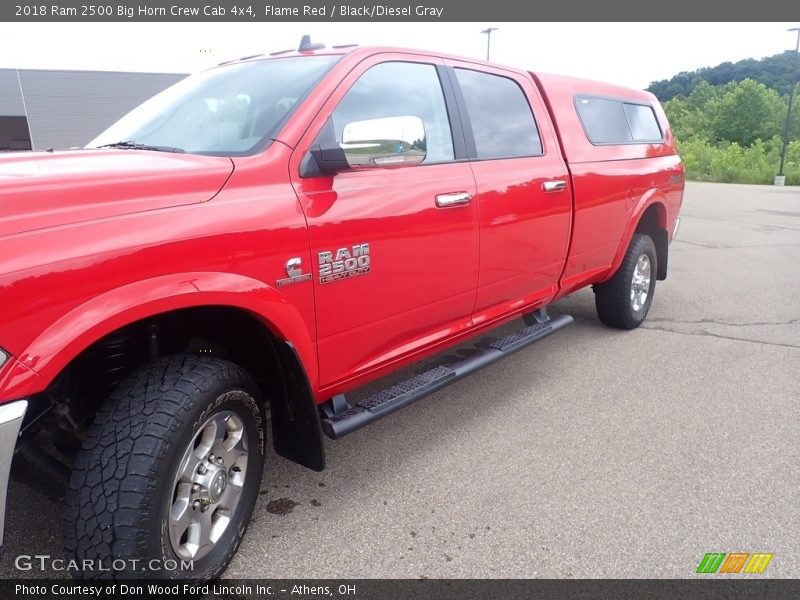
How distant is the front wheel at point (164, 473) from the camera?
1786mm

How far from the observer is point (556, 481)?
2.88m

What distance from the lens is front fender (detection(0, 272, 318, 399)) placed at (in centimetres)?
157

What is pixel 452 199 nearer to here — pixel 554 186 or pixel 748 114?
pixel 554 186

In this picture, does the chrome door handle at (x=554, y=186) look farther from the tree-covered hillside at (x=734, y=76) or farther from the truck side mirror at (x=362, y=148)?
the tree-covered hillside at (x=734, y=76)

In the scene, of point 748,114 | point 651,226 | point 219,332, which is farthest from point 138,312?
point 748,114

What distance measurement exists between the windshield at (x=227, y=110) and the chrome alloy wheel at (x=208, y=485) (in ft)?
3.44

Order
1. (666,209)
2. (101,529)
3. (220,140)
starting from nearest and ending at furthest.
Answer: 1. (101,529)
2. (220,140)
3. (666,209)

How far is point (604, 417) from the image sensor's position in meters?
3.56

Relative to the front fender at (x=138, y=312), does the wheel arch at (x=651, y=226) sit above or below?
below

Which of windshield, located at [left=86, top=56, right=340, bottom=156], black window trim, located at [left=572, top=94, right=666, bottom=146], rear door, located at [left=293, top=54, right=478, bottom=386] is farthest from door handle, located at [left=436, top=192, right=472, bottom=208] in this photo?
black window trim, located at [left=572, top=94, right=666, bottom=146]

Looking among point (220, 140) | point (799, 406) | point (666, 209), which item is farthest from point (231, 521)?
point (666, 209)

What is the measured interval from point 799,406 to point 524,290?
5.97 ft

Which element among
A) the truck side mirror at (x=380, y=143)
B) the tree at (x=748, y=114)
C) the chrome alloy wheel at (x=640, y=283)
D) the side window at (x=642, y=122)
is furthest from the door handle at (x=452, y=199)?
the tree at (x=748, y=114)

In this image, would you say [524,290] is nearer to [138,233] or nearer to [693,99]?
[138,233]
